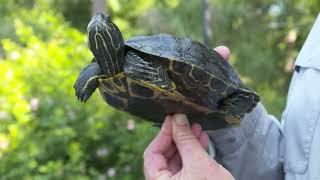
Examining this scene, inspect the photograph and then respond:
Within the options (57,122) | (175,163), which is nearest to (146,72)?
(175,163)

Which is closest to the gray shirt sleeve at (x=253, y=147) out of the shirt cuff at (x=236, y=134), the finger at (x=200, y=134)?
the shirt cuff at (x=236, y=134)

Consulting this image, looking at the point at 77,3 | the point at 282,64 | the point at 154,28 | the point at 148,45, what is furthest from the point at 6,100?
the point at 77,3

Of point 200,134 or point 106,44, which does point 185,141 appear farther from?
point 106,44

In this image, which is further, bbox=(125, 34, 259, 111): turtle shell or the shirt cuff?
the shirt cuff

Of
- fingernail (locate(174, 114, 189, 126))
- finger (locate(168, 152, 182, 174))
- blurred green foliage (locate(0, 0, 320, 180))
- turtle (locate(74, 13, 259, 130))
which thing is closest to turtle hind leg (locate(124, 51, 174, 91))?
turtle (locate(74, 13, 259, 130))

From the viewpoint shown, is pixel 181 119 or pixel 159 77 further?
pixel 181 119

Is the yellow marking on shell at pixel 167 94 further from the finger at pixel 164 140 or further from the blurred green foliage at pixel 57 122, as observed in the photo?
the blurred green foliage at pixel 57 122

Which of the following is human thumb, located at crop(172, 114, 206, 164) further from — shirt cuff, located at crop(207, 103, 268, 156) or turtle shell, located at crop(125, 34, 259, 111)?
shirt cuff, located at crop(207, 103, 268, 156)
